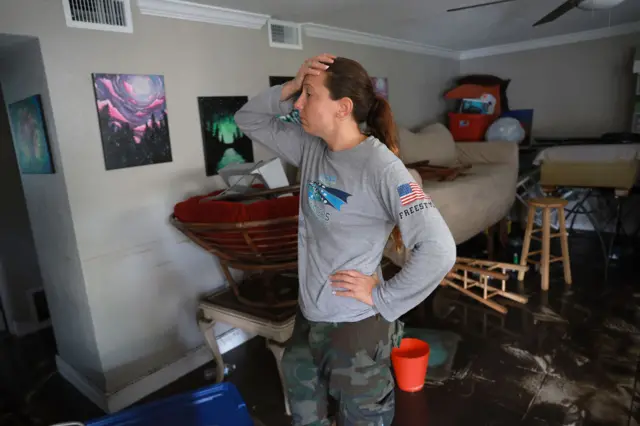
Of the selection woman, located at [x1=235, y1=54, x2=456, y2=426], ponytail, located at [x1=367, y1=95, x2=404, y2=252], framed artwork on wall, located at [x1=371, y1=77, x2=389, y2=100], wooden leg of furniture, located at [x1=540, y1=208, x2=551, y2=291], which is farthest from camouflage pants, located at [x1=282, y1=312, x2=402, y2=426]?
framed artwork on wall, located at [x1=371, y1=77, x2=389, y2=100]

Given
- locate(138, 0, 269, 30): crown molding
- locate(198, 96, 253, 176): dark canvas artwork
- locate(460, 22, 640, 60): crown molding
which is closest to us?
locate(138, 0, 269, 30): crown molding

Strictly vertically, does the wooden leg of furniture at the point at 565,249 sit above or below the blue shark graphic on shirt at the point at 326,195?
below

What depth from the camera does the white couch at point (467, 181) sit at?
2889 millimetres

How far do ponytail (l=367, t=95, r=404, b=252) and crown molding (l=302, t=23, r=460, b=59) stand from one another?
181 cm

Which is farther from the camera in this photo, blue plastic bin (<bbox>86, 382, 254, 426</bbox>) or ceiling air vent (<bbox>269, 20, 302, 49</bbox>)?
ceiling air vent (<bbox>269, 20, 302, 49</bbox>)

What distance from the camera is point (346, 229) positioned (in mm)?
1114

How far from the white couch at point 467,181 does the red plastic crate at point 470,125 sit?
0.27 m

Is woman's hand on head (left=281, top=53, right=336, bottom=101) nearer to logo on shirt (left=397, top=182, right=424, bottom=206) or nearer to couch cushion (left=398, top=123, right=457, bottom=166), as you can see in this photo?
logo on shirt (left=397, top=182, right=424, bottom=206)

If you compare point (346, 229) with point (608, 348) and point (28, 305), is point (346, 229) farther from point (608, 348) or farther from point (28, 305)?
point (28, 305)

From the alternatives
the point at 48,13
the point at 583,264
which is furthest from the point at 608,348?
the point at 48,13

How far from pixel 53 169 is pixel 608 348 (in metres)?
2.77

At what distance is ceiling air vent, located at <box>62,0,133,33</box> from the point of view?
1764mm

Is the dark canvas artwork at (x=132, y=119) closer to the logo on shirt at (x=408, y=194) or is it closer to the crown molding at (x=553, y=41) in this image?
the logo on shirt at (x=408, y=194)

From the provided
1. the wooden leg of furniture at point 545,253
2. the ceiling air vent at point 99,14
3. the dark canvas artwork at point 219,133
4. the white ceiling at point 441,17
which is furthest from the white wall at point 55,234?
the wooden leg of furniture at point 545,253
